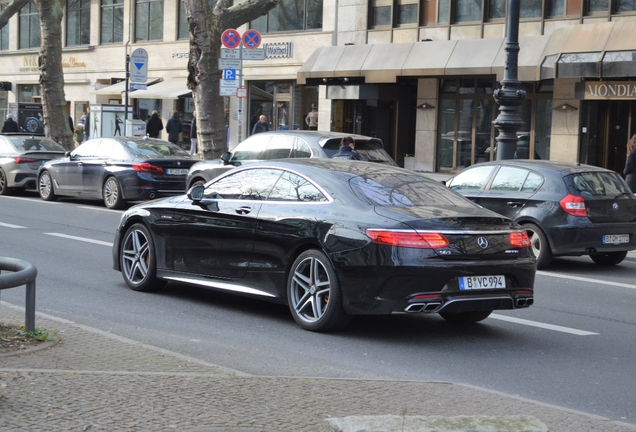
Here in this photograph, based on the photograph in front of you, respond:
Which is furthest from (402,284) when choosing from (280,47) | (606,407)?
(280,47)

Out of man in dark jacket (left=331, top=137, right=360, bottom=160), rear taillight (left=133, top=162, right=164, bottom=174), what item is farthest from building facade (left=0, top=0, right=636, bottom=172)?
man in dark jacket (left=331, top=137, right=360, bottom=160)

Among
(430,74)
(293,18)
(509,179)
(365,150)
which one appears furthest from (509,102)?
(293,18)

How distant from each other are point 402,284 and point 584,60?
20.1 meters

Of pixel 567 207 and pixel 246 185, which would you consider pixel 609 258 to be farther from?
pixel 246 185

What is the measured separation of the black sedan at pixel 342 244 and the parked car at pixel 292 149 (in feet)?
26.3

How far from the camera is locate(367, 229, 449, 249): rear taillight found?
7.91 m

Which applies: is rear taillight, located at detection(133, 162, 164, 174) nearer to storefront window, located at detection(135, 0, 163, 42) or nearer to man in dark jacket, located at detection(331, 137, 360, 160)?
man in dark jacket, located at detection(331, 137, 360, 160)

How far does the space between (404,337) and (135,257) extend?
10.8 ft

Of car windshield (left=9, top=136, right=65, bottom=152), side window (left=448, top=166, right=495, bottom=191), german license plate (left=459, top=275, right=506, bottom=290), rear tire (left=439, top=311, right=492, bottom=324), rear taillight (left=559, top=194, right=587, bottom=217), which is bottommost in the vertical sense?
rear tire (left=439, top=311, right=492, bottom=324)

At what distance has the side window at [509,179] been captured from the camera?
1411 centimetres

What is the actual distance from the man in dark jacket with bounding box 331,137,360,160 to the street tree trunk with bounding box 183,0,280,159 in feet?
29.9

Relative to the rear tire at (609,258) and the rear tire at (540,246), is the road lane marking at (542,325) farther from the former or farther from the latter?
the rear tire at (609,258)

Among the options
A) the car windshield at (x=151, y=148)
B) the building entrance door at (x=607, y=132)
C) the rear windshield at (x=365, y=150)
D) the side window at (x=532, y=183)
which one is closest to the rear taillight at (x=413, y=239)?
the side window at (x=532, y=183)

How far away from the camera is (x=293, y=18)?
37125 millimetres
